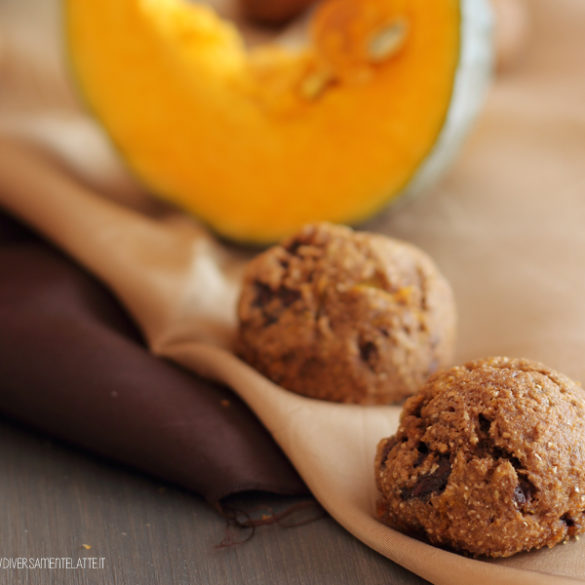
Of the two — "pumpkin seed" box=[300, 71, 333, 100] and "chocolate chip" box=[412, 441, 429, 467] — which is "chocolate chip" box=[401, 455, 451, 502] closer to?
"chocolate chip" box=[412, 441, 429, 467]

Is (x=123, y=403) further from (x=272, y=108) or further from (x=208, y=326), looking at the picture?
(x=272, y=108)

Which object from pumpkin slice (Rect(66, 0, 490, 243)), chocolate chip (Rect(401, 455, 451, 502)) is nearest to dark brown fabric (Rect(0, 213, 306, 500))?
chocolate chip (Rect(401, 455, 451, 502))

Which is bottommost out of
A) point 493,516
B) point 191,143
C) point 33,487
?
point 493,516

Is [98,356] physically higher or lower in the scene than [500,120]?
lower

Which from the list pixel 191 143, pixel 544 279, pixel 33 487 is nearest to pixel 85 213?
pixel 191 143

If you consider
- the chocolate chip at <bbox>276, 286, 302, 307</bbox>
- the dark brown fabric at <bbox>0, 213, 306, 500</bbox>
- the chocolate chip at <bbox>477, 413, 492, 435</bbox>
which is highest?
the chocolate chip at <bbox>276, 286, 302, 307</bbox>

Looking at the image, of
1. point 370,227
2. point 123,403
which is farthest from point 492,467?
Result: point 370,227

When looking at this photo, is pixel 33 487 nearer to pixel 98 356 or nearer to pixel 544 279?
pixel 98 356
